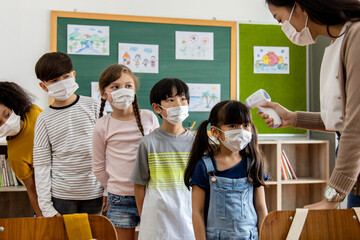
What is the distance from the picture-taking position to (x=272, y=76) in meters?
3.55

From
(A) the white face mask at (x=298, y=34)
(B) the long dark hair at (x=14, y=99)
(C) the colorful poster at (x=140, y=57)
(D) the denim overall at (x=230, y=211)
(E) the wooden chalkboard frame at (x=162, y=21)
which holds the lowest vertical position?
(D) the denim overall at (x=230, y=211)

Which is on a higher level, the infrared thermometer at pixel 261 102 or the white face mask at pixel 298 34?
the white face mask at pixel 298 34

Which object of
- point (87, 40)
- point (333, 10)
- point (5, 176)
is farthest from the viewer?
point (87, 40)

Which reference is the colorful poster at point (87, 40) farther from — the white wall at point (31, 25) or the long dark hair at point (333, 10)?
the long dark hair at point (333, 10)

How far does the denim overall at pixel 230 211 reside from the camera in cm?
145

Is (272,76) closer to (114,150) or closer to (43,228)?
(114,150)

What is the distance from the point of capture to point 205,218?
59.9 inches

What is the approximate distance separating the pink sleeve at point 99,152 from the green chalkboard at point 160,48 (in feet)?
4.66

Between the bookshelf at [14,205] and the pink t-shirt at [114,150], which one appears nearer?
the pink t-shirt at [114,150]

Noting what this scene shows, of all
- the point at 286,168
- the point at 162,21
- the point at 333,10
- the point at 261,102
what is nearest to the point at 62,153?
the point at 261,102

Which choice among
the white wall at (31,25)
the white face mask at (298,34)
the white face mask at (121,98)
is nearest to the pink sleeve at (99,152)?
the white face mask at (121,98)

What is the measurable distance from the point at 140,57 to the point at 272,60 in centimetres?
131

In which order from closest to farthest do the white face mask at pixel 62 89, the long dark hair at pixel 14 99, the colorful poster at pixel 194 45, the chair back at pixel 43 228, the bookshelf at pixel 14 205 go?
the chair back at pixel 43 228 → the white face mask at pixel 62 89 → the long dark hair at pixel 14 99 → the bookshelf at pixel 14 205 → the colorful poster at pixel 194 45

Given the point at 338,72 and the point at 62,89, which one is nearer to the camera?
the point at 338,72
